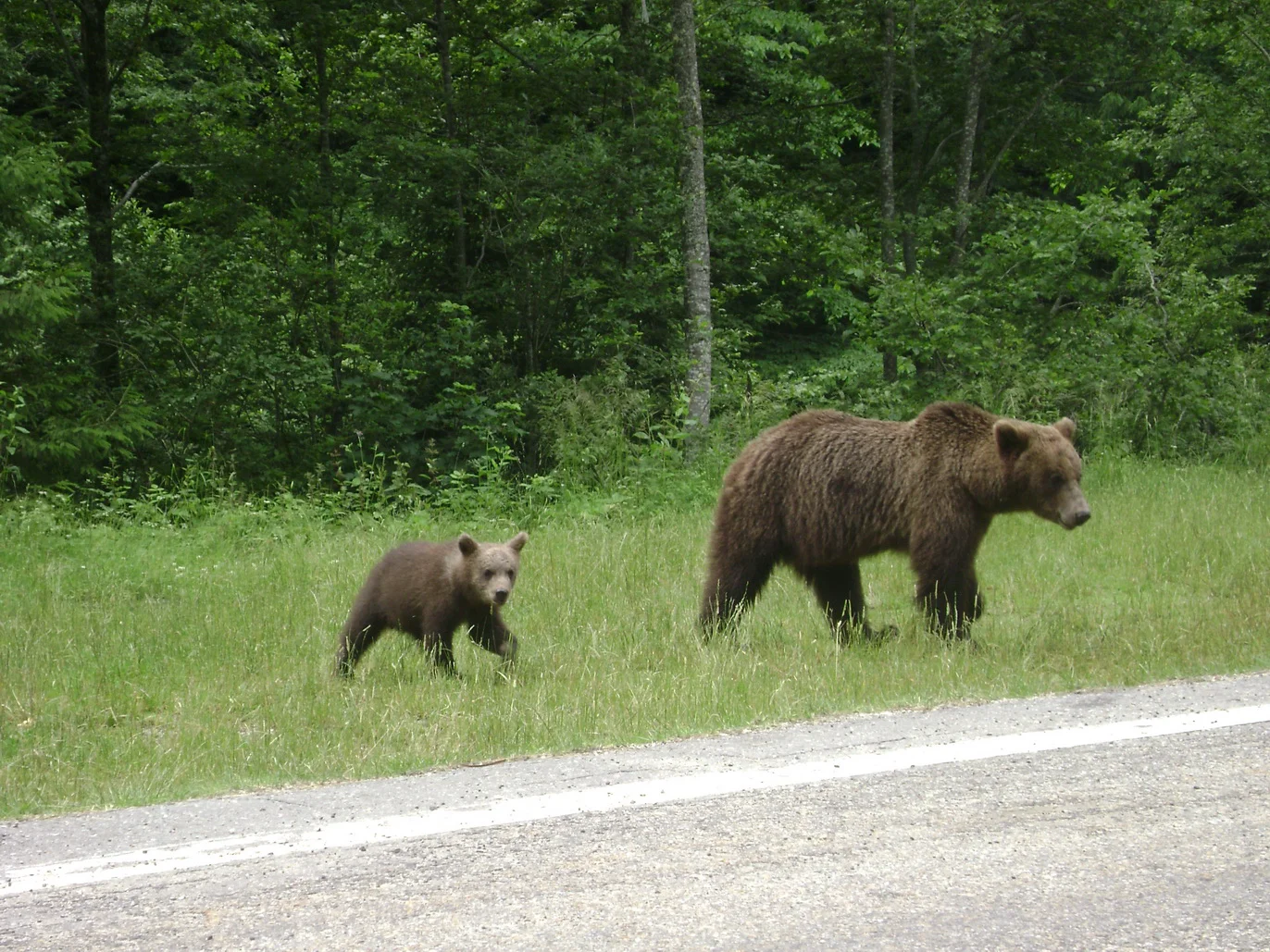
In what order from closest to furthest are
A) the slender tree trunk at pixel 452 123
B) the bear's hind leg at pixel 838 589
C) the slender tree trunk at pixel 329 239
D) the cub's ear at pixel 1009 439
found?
the cub's ear at pixel 1009 439, the bear's hind leg at pixel 838 589, the slender tree trunk at pixel 329 239, the slender tree trunk at pixel 452 123

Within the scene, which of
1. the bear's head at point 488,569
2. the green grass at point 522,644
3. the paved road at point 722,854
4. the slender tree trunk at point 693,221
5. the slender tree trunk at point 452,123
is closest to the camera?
the paved road at point 722,854

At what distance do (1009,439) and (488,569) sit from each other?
3247mm

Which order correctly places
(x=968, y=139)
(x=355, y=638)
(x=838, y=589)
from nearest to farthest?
(x=355, y=638) → (x=838, y=589) → (x=968, y=139)

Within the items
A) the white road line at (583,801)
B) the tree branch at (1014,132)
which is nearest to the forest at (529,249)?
the tree branch at (1014,132)

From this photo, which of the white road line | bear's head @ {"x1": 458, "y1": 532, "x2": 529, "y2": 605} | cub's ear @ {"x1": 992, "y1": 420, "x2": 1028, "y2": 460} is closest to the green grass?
bear's head @ {"x1": 458, "y1": 532, "x2": 529, "y2": 605}

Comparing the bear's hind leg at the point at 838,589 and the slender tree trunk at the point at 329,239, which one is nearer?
the bear's hind leg at the point at 838,589

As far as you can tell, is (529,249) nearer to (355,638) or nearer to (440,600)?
(355,638)

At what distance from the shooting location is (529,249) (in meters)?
16.8

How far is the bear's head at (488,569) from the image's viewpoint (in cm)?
734

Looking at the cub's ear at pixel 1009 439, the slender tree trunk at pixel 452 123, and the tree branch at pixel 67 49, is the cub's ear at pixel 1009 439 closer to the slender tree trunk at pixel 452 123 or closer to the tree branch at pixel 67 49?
the slender tree trunk at pixel 452 123

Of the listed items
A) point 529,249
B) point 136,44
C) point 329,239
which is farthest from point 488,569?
point 136,44

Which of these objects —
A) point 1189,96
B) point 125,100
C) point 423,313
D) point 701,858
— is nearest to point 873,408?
point 423,313

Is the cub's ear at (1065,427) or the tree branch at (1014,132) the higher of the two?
the tree branch at (1014,132)

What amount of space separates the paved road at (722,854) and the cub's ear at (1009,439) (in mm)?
2893
